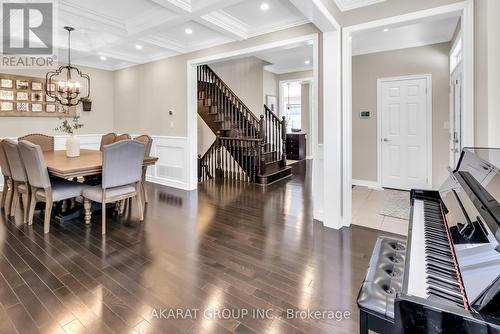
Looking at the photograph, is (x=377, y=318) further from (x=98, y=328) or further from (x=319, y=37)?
(x=319, y=37)

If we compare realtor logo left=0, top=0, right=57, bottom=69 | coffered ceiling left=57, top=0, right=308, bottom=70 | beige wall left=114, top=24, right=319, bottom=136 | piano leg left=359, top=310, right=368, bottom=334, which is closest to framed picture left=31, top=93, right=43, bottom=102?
realtor logo left=0, top=0, right=57, bottom=69

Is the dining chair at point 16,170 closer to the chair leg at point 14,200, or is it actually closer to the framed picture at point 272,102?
the chair leg at point 14,200

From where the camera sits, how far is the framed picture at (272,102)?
28.3ft

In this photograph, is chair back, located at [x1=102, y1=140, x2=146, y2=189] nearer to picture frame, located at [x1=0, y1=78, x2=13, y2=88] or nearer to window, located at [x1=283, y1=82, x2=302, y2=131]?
picture frame, located at [x1=0, y1=78, x2=13, y2=88]

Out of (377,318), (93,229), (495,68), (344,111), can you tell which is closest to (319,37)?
(344,111)

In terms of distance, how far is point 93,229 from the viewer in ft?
11.1

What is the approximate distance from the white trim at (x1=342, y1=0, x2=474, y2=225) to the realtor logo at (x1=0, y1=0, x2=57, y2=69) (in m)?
3.68

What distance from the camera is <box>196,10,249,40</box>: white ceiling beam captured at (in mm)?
3703

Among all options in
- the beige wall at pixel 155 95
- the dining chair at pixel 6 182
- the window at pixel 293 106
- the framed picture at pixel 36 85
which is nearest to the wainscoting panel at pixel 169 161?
the beige wall at pixel 155 95

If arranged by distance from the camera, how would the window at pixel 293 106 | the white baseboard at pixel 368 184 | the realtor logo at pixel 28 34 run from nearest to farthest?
the realtor logo at pixel 28 34 → the white baseboard at pixel 368 184 → the window at pixel 293 106

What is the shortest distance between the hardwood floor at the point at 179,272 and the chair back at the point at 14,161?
1.91ft

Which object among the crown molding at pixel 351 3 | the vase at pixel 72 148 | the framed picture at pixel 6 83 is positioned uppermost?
the crown molding at pixel 351 3

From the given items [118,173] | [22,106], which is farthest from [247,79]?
[118,173]

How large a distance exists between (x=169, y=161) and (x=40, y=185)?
8.98 feet
